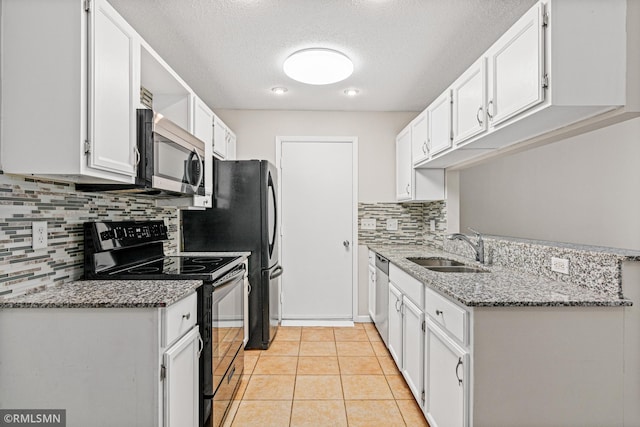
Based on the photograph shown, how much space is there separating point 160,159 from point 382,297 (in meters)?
2.19

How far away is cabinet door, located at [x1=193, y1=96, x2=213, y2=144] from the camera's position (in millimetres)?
2584

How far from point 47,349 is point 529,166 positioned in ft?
9.90

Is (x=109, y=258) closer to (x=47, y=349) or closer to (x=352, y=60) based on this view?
(x=47, y=349)

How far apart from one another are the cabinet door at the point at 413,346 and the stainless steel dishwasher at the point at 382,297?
56 cm

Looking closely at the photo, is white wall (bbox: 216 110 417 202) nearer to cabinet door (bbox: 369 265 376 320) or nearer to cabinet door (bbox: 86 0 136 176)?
cabinet door (bbox: 369 265 376 320)

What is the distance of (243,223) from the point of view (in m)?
3.09

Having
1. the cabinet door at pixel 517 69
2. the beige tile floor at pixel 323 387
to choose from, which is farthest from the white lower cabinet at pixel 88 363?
the cabinet door at pixel 517 69

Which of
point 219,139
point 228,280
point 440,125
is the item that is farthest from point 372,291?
point 219,139

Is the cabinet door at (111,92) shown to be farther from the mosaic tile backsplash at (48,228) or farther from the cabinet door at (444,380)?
the cabinet door at (444,380)

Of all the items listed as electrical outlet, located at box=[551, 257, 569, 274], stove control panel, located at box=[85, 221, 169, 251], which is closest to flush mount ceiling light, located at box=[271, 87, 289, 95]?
stove control panel, located at box=[85, 221, 169, 251]

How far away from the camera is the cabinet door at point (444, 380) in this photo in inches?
59.1

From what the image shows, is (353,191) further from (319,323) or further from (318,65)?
(318,65)

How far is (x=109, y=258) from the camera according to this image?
6.49 ft

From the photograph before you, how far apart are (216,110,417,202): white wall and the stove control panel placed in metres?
1.67
